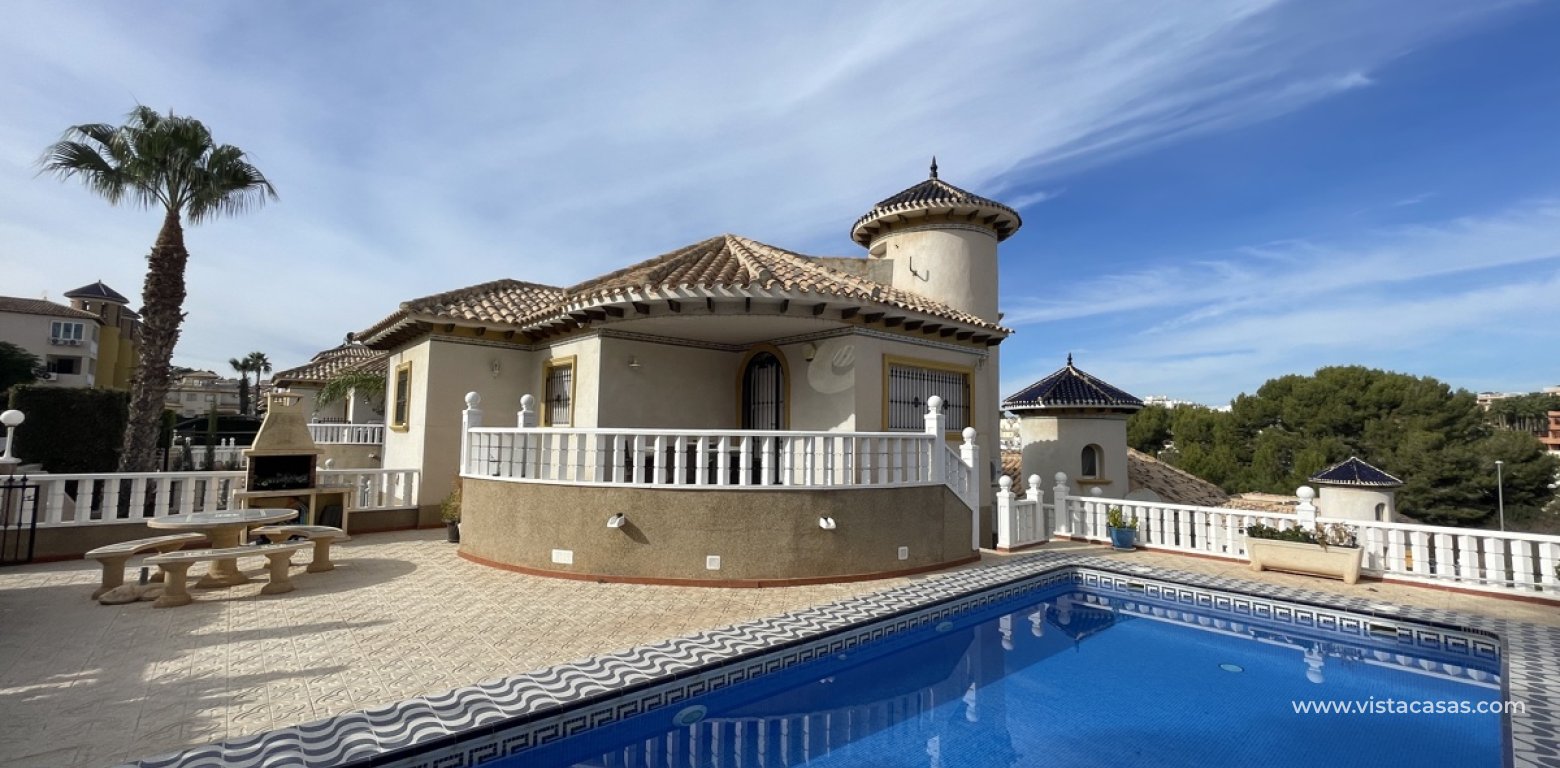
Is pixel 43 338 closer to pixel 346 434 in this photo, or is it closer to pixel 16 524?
pixel 346 434

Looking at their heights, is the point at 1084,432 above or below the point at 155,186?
below

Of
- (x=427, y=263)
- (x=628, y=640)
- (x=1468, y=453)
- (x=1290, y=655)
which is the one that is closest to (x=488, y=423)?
(x=427, y=263)

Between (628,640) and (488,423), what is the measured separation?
9.11 metres

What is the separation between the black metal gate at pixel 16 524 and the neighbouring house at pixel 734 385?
Answer: 5375 mm

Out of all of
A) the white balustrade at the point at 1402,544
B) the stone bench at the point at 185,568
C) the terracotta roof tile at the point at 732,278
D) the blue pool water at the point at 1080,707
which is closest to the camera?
the blue pool water at the point at 1080,707

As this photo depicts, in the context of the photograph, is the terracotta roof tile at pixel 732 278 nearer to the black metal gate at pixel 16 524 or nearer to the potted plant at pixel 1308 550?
the potted plant at pixel 1308 550

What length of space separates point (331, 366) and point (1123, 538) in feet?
90.3

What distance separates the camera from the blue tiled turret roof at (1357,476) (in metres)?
17.0

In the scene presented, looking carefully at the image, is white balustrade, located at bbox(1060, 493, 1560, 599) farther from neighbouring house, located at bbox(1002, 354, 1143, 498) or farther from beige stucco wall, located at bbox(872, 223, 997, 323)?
beige stucco wall, located at bbox(872, 223, 997, 323)

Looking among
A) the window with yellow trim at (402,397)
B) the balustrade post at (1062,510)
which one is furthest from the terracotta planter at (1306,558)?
the window with yellow trim at (402,397)

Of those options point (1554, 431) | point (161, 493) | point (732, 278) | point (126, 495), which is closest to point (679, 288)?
point (732, 278)

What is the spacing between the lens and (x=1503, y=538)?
9.12 metres

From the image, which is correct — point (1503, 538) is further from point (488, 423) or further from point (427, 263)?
point (427, 263)

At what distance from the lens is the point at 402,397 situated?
48.4 ft
